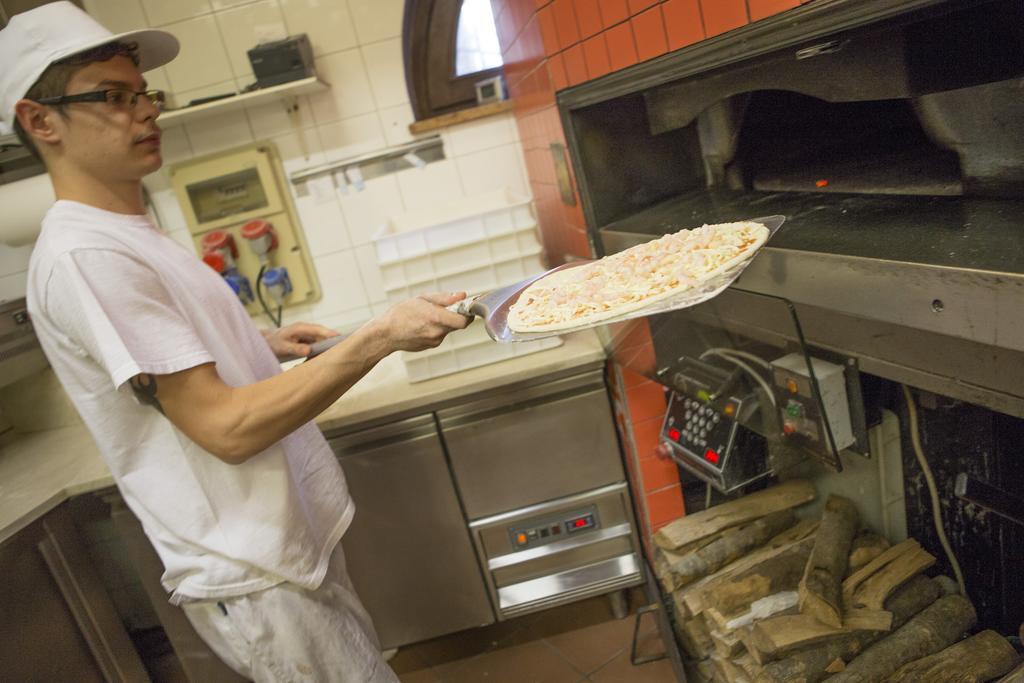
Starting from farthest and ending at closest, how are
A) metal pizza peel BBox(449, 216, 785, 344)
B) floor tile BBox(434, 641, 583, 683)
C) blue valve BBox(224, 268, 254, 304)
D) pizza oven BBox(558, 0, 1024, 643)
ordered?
blue valve BBox(224, 268, 254, 304) → floor tile BBox(434, 641, 583, 683) → metal pizza peel BBox(449, 216, 785, 344) → pizza oven BBox(558, 0, 1024, 643)

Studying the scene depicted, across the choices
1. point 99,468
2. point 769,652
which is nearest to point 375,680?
point 769,652

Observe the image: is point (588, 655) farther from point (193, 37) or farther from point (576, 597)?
point (193, 37)

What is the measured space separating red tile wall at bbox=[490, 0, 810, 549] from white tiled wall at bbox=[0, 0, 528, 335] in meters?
0.28

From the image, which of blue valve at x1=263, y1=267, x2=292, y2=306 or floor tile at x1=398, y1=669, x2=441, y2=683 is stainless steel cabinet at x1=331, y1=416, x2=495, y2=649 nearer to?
floor tile at x1=398, y1=669, x2=441, y2=683

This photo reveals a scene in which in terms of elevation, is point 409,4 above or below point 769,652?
above

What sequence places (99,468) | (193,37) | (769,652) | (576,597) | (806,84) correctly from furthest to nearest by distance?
(193,37) → (576,597) → (99,468) → (769,652) → (806,84)

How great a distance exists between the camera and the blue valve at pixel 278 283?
Result: 2338 mm

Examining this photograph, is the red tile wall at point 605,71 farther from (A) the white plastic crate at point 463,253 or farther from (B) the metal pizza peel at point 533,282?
(B) the metal pizza peel at point 533,282

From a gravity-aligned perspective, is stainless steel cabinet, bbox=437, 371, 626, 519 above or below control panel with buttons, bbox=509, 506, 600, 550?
above

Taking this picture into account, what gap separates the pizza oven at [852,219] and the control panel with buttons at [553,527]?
0.43m

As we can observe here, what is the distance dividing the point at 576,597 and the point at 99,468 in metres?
1.41

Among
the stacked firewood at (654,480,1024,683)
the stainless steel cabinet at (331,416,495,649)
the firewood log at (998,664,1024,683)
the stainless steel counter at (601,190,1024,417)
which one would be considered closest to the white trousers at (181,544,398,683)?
the stainless steel cabinet at (331,416,495,649)

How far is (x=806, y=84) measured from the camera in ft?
3.27

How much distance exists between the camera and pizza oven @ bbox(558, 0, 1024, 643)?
0.74 meters
